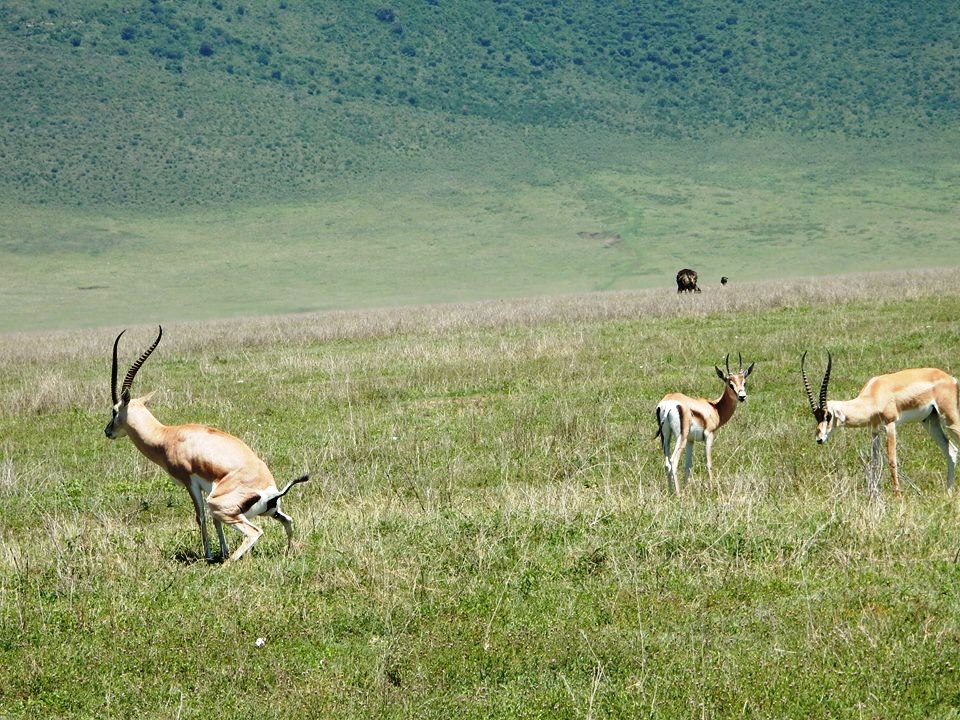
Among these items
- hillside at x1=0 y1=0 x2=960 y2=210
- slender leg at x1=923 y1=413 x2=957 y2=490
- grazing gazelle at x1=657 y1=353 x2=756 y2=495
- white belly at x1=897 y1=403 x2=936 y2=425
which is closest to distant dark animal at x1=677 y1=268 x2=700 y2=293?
slender leg at x1=923 y1=413 x2=957 y2=490

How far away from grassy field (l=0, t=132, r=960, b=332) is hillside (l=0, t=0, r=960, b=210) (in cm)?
315

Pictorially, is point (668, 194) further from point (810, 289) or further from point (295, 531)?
point (295, 531)

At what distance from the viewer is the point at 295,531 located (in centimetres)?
966

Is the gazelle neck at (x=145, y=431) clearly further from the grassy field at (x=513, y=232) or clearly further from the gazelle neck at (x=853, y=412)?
the grassy field at (x=513, y=232)

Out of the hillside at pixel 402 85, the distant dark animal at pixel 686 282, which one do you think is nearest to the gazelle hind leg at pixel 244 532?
the distant dark animal at pixel 686 282

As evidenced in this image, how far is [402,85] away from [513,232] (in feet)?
128

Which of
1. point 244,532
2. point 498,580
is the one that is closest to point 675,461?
point 498,580

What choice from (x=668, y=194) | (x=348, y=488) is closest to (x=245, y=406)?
(x=348, y=488)

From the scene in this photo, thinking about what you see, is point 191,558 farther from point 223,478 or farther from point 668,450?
point 668,450

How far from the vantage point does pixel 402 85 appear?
12544cm

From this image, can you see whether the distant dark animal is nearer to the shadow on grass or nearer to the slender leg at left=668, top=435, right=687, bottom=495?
the slender leg at left=668, top=435, right=687, bottom=495

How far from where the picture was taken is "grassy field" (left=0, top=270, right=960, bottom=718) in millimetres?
6656

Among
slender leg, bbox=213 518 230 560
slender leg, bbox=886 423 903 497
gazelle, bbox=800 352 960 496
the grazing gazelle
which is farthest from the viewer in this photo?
gazelle, bbox=800 352 960 496

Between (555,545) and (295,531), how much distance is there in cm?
A: 212
